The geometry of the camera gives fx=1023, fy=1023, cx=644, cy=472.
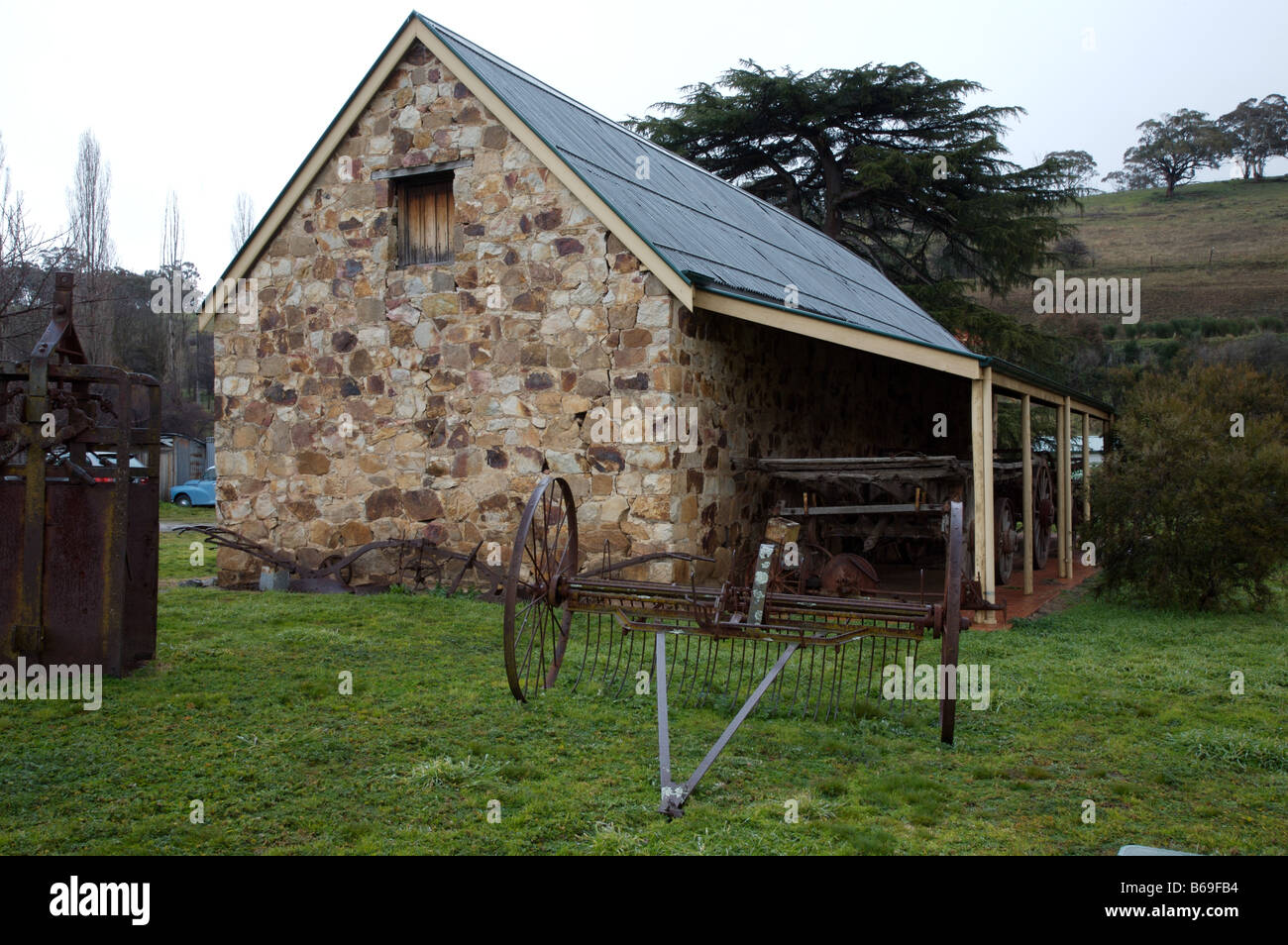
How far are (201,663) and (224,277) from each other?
652 cm

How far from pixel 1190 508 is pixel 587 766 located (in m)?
8.47

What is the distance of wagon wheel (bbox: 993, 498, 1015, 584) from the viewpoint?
12883mm

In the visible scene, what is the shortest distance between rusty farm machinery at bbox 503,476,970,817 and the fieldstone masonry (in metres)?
2.72

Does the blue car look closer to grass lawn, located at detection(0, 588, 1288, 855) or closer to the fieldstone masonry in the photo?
the fieldstone masonry

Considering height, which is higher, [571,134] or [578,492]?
[571,134]

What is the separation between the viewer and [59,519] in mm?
6781

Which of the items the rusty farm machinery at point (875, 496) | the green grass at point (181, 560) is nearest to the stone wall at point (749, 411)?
the rusty farm machinery at point (875, 496)

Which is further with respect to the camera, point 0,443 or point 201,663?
point 201,663

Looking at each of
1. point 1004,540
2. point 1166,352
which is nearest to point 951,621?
point 1004,540

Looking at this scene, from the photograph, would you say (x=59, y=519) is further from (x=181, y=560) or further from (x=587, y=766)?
(x=181, y=560)

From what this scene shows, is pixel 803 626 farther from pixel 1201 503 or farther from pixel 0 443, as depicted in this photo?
pixel 1201 503

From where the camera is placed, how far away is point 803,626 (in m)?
6.12
